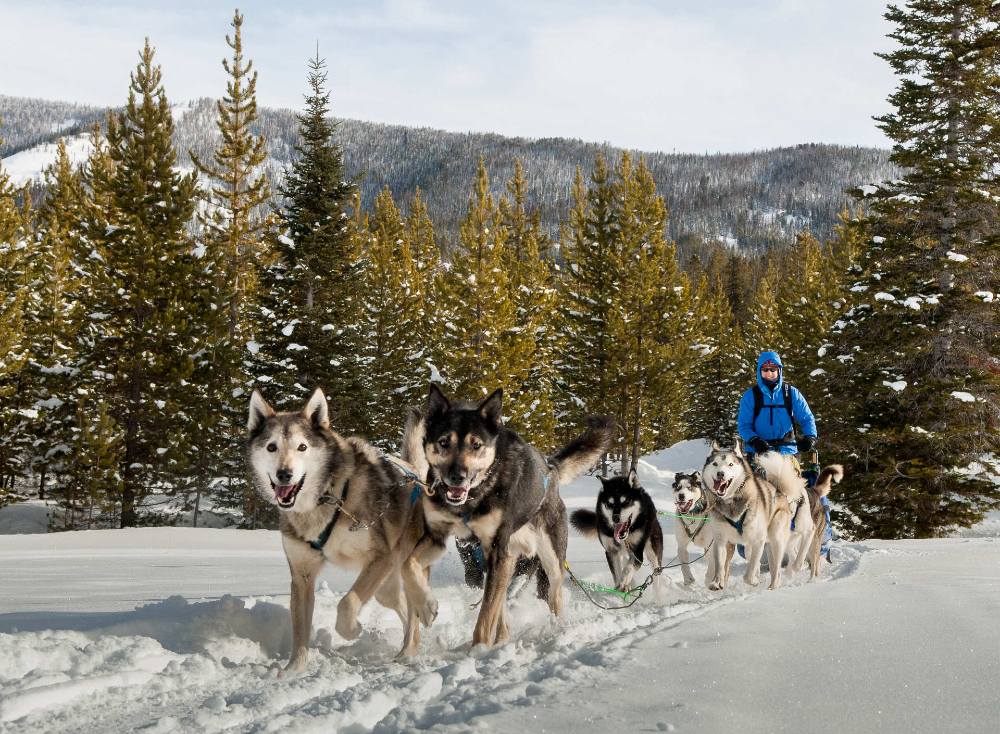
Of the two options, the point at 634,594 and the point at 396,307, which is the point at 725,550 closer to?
the point at 634,594

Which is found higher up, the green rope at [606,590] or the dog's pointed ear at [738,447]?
the dog's pointed ear at [738,447]

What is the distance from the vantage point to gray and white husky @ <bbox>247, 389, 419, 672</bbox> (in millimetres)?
4523

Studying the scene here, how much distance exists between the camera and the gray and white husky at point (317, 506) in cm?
452

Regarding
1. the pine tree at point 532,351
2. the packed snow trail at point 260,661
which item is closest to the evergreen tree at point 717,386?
the pine tree at point 532,351

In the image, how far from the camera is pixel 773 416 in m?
9.12

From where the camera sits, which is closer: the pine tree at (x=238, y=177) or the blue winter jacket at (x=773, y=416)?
the blue winter jacket at (x=773, y=416)

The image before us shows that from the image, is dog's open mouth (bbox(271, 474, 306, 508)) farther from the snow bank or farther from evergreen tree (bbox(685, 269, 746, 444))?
evergreen tree (bbox(685, 269, 746, 444))

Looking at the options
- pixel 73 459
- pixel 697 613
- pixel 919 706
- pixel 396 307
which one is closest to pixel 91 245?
pixel 73 459

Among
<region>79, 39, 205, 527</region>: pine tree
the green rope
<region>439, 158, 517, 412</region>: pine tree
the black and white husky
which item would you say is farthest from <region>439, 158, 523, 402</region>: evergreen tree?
the green rope

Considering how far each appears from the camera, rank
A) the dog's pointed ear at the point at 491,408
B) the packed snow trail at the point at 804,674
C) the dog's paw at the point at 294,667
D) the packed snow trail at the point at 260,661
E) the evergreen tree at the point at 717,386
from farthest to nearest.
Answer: the evergreen tree at the point at 717,386
the dog's pointed ear at the point at 491,408
the dog's paw at the point at 294,667
the packed snow trail at the point at 260,661
the packed snow trail at the point at 804,674

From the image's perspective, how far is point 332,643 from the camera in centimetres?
499

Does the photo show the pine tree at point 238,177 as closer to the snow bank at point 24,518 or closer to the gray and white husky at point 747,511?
the snow bank at point 24,518

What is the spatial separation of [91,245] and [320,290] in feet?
24.0

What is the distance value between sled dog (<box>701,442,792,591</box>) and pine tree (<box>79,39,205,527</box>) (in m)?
18.0
